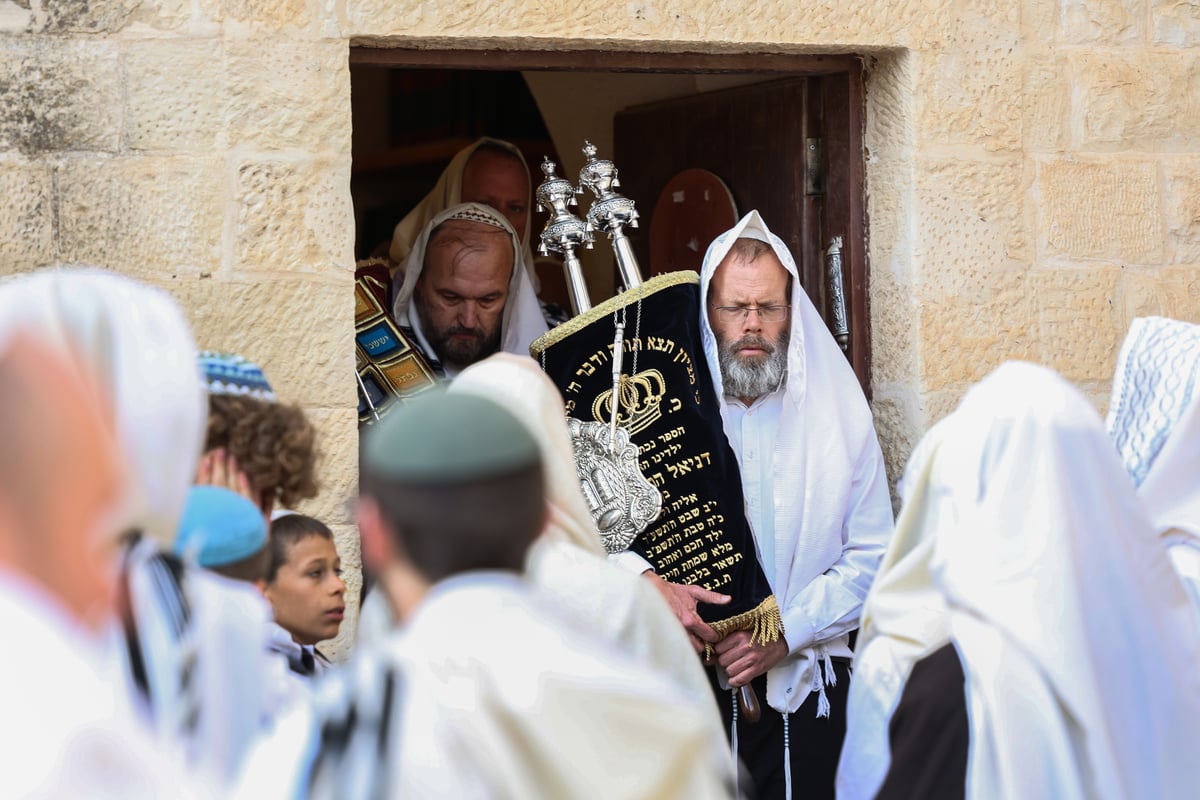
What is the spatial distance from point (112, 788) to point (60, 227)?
232cm

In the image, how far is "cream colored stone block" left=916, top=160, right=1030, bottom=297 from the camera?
3850mm

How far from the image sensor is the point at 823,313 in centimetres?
426

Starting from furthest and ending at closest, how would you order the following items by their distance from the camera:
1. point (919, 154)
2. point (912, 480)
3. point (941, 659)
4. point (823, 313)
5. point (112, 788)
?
point (823, 313), point (919, 154), point (912, 480), point (941, 659), point (112, 788)

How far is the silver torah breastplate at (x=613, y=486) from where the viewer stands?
12.0 ft

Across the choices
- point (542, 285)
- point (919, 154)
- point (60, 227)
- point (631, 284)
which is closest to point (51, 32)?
point (60, 227)

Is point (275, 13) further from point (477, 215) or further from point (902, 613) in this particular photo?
point (902, 613)

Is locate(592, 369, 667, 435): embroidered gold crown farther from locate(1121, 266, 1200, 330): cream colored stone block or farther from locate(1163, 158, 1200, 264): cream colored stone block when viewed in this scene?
locate(1163, 158, 1200, 264): cream colored stone block

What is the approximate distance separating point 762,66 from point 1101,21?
928mm

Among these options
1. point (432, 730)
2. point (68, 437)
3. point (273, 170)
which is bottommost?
point (432, 730)

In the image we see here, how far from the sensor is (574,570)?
2.40 metres

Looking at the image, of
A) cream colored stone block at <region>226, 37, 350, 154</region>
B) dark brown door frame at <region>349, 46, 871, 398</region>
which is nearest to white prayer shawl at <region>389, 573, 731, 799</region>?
cream colored stone block at <region>226, 37, 350, 154</region>

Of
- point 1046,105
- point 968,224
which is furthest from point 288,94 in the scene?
point 1046,105

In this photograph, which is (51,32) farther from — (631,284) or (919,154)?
(919,154)

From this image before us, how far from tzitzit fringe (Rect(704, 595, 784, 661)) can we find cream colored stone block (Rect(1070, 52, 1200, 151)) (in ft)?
5.02
